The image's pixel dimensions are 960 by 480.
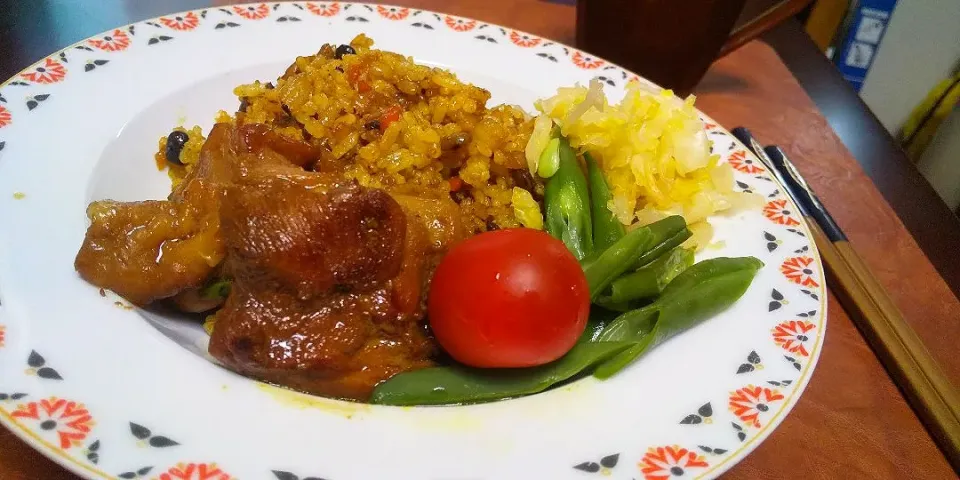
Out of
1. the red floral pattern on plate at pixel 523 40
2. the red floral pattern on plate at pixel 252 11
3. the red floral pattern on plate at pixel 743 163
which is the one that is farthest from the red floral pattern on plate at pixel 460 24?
the red floral pattern on plate at pixel 743 163

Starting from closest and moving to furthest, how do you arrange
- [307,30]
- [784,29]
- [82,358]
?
[82,358]
[307,30]
[784,29]

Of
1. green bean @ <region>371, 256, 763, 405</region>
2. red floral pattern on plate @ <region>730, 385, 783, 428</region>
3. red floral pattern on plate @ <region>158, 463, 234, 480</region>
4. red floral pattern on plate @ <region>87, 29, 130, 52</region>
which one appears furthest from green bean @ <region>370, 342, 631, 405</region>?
red floral pattern on plate @ <region>87, 29, 130, 52</region>

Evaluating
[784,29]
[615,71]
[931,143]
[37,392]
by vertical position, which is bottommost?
[931,143]

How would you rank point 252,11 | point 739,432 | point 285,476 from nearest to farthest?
point 285,476, point 739,432, point 252,11

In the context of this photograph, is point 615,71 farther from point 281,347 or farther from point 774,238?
point 281,347

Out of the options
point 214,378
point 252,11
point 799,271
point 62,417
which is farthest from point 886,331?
point 252,11

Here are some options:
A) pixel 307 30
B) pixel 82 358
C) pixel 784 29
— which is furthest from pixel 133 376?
pixel 784 29

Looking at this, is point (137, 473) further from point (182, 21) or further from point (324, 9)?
point (324, 9)
